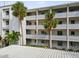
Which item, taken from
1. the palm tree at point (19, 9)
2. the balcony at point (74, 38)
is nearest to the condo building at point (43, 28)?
the balcony at point (74, 38)

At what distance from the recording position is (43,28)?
1447 inches

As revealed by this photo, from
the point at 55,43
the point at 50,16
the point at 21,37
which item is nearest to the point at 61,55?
the point at 50,16

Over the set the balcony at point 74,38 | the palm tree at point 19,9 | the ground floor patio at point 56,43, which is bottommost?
the ground floor patio at point 56,43

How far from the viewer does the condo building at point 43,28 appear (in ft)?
108

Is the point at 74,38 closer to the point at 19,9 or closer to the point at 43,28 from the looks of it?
the point at 43,28

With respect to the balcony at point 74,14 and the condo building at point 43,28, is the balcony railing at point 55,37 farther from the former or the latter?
the balcony at point 74,14

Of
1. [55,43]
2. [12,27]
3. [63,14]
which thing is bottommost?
[55,43]

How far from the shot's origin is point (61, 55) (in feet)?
62.8

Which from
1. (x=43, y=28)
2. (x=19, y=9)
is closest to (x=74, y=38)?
(x=43, y=28)

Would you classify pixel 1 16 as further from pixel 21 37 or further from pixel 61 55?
pixel 61 55

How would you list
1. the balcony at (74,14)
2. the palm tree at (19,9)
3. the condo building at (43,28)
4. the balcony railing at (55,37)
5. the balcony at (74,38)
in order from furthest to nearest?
the palm tree at (19,9)
the condo building at (43,28)
the balcony railing at (55,37)
the balcony at (74,14)
the balcony at (74,38)

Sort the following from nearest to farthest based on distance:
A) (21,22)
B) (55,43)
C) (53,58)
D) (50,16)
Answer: (53,58)
(50,16)
(55,43)
(21,22)

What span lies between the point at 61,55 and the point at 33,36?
2005 centimetres

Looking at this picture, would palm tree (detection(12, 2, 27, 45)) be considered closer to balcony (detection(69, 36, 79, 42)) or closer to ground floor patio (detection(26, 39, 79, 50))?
ground floor patio (detection(26, 39, 79, 50))
